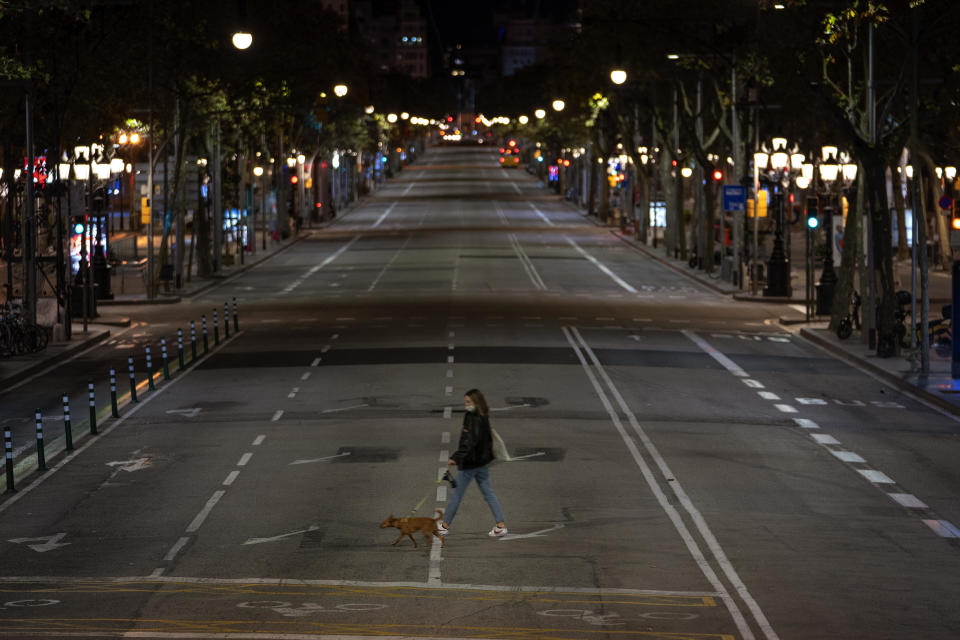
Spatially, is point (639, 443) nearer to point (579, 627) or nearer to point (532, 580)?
point (532, 580)

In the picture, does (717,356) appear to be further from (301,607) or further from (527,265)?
(527,265)

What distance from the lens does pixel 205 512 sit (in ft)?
63.9

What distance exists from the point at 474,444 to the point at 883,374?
18915mm

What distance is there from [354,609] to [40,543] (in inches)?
191

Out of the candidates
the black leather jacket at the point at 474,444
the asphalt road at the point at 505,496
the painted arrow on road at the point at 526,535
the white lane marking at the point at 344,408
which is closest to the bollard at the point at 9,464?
the asphalt road at the point at 505,496

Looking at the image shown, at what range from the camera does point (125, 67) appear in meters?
51.9

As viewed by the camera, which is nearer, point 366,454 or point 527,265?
point 366,454

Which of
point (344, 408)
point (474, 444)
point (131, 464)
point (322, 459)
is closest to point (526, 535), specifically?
point (474, 444)

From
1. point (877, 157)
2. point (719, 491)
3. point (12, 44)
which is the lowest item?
point (719, 491)

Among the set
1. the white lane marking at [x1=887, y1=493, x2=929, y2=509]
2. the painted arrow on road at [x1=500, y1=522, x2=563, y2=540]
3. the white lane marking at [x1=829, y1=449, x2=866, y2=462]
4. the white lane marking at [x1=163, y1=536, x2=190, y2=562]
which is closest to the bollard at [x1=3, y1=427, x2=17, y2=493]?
the white lane marking at [x1=163, y1=536, x2=190, y2=562]

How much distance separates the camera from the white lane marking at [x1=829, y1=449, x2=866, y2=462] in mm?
23734

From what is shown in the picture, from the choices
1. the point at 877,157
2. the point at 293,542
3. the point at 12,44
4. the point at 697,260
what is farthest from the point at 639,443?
the point at 697,260

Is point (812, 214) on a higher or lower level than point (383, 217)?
lower

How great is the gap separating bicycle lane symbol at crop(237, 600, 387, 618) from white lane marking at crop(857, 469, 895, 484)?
939 cm
